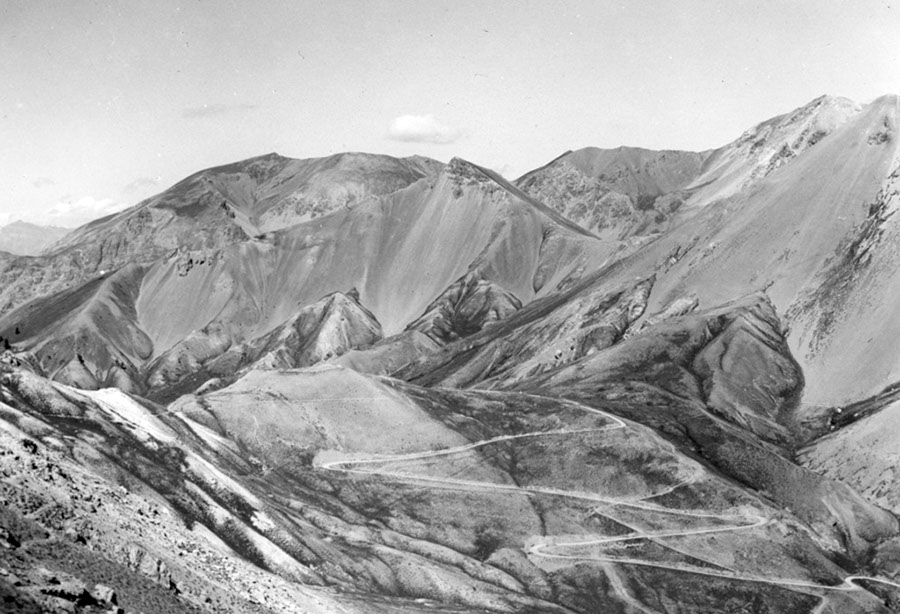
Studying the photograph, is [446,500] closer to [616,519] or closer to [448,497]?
[448,497]

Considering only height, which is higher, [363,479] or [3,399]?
[3,399]

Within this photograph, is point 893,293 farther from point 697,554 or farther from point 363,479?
point 363,479

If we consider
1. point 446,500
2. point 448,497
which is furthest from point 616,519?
point 446,500

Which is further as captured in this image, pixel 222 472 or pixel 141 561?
pixel 222 472

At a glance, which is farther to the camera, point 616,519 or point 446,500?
point 616,519

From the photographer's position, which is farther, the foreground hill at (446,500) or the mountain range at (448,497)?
the foreground hill at (446,500)

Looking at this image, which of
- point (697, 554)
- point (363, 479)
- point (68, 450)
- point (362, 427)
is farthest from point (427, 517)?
point (68, 450)

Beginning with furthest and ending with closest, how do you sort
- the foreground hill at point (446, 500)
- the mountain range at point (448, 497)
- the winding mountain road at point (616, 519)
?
the winding mountain road at point (616, 519) < the foreground hill at point (446, 500) < the mountain range at point (448, 497)

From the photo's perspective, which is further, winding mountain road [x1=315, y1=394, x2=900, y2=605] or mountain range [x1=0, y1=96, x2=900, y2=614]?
winding mountain road [x1=315, y1=394, x2=900, y2=605]

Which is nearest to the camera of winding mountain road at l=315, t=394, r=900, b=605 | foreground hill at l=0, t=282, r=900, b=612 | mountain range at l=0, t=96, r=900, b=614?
mountain range at l=0, t=96, r=900, b=614

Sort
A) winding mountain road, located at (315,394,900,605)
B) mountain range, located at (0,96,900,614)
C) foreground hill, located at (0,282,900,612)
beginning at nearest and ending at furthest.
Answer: mountain range, located at (0,96,900,614) < foreground hill, located at (0,282,900,612) < winding mountain road, located at (315,394,900,605)

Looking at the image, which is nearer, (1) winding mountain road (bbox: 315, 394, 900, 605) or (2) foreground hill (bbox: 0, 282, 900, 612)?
(2) foreground hill (bbox: 0, 282, 900, 612)
